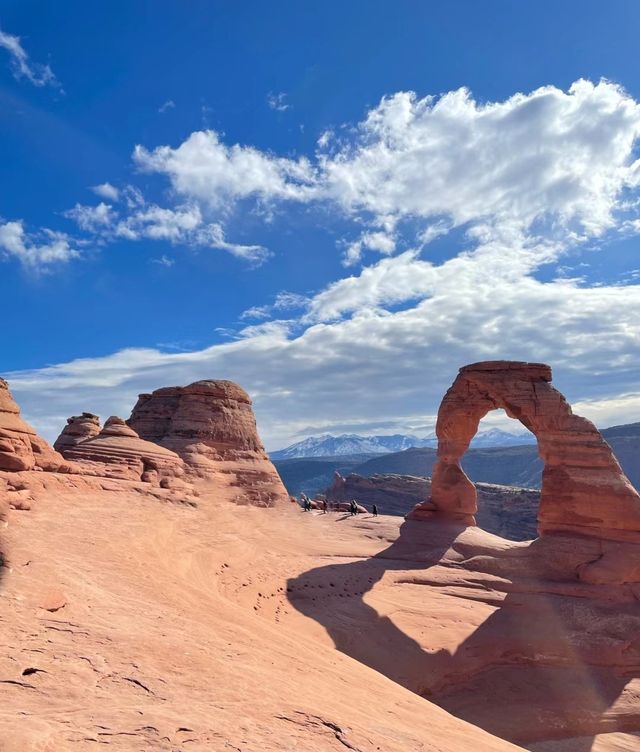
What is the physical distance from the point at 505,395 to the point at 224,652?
19253mm

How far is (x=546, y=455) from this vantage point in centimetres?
2244

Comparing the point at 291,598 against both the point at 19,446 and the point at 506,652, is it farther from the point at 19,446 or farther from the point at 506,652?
the point at 19,446

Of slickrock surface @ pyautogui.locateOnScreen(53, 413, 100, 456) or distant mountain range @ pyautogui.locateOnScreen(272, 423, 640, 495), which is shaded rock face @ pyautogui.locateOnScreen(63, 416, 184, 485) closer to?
slickrock surface @ pyautogui.locateOnScreen(53, 413, 100, 456)

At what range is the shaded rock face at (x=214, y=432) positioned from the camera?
87.0 feet

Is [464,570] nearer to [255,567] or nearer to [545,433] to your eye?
[545,433]

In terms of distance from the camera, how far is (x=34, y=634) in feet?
21.4

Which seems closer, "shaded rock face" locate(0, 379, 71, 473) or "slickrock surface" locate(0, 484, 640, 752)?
"slickrock surface" locate(0, 484, 640, 752)

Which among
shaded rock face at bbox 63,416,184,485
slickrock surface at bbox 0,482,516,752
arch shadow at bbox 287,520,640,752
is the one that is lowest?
arch shadow at bbox 287,520,640,752

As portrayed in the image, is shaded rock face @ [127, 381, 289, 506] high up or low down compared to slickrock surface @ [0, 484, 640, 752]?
up

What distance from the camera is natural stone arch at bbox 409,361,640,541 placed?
2069cm

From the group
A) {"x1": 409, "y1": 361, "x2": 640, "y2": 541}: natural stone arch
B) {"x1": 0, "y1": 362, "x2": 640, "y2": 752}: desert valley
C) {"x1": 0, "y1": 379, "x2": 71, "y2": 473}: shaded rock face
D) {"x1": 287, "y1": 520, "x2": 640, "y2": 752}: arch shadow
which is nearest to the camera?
{"x1": 0, "y1": 362, "x2": 640, "y2": 752}: desert valley

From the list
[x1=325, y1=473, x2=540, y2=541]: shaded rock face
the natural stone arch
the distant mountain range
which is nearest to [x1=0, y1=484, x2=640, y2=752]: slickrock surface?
the natural stone arch

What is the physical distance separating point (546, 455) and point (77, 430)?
23.4 metres

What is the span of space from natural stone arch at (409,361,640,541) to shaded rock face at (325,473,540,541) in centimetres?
2934
